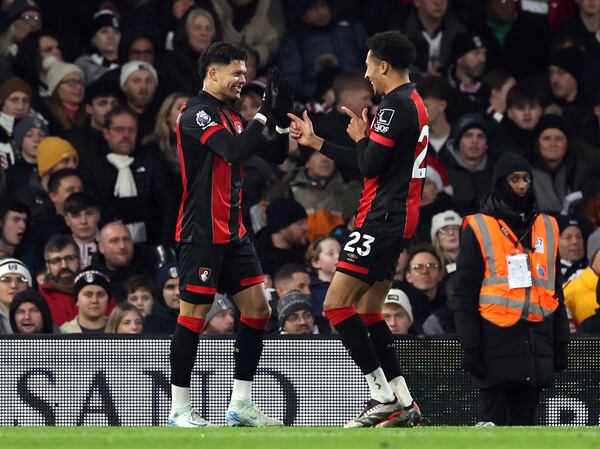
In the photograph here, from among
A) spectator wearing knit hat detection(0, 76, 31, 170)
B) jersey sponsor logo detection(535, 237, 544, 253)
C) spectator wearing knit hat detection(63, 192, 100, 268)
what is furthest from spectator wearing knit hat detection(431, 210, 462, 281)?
spectator wearing knit hat detection(0, 76, 31, 170)

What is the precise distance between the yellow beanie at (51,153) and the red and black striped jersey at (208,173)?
523 centimetres

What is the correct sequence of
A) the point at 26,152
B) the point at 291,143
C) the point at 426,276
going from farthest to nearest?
the point at 291,143
the point at 26,152
the point at 426,276

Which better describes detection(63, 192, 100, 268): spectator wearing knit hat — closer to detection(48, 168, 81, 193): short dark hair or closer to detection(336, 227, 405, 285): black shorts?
detection(48, 168, 81, 193): short dark hair

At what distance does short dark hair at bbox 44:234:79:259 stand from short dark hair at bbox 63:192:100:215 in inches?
20.5

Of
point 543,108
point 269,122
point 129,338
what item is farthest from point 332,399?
point 543,108

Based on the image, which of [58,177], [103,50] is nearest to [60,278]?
[58,177]

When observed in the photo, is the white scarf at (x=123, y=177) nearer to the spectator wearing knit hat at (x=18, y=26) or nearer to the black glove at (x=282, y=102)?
the spectator wearing knit hat at (x=18, y=26)

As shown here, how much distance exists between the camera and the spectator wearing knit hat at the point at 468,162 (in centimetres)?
1513

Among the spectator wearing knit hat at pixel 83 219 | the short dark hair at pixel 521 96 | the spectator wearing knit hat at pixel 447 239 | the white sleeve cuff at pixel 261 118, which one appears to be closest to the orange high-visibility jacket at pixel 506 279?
the white sleeve cuff at pixel 261 118

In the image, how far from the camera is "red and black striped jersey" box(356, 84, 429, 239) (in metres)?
9.21

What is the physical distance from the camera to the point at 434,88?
15.8 m

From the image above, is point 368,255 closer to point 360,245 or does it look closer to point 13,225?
point 360,245

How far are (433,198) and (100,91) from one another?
10.4 feet

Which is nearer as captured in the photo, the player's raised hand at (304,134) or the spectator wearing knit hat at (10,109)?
the player's raised hand at (304,134)
